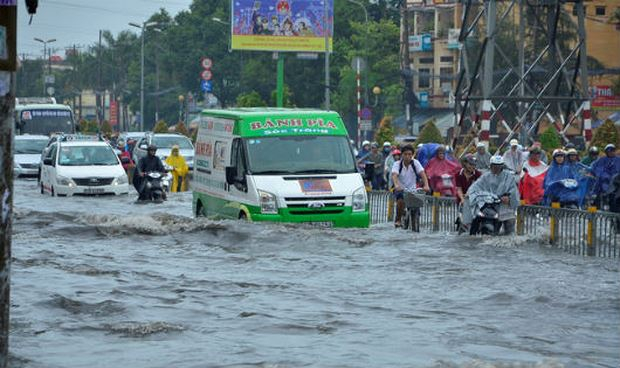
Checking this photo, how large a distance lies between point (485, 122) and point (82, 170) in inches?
362

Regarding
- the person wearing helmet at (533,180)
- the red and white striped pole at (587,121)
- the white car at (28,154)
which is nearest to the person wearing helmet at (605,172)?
the person wearing helmet at (533,180)

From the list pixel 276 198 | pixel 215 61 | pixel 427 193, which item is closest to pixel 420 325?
pixel 276 198

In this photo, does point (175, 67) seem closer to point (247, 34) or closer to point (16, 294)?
point (247, 34)

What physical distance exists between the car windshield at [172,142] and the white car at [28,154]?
3734 millimetres

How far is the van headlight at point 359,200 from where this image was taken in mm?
21312

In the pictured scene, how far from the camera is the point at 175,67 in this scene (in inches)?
4498

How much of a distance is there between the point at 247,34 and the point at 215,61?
1728 inches

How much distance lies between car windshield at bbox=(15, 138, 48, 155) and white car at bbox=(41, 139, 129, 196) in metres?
12.9

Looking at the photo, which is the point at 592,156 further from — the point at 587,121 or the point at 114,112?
the point at 114,112

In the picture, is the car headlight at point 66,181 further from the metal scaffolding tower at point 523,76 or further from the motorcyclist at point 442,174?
the motorcyclist at point 442,174

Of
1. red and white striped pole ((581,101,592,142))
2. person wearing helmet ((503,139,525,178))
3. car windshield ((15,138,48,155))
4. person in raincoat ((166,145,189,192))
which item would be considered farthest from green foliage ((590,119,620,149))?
car windshield ((15,138,48,155))

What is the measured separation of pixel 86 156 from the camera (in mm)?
34719

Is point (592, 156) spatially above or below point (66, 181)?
above

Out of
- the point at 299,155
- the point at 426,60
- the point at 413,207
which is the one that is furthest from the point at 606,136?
the point at 426,60
